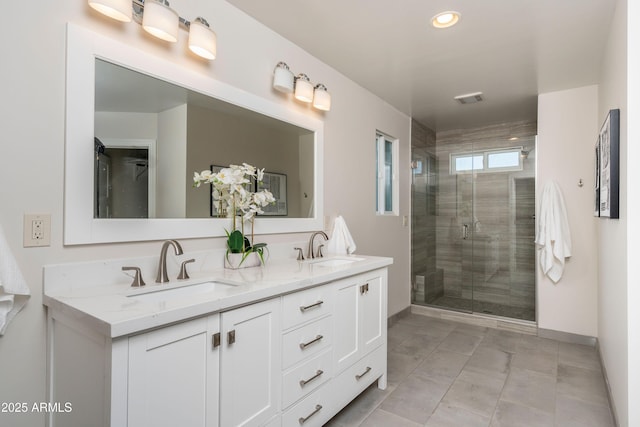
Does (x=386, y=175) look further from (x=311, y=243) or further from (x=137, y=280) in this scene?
(x=137, y=280)

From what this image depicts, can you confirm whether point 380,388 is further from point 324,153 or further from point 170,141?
point 170,141

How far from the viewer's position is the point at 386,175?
12.3ft

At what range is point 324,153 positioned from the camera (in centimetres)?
270

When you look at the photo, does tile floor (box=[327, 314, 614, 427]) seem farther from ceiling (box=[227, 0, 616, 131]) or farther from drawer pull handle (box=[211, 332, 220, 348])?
ceiling (box=[227, 0, 616, 131])

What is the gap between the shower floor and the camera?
3739 millimetres

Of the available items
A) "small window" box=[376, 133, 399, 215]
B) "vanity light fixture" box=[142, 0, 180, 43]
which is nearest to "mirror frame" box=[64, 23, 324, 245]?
"vanity light fixture" box=[142, 0, 180, 43]

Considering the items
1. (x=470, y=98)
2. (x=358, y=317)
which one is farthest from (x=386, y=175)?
(x=358, y=317)

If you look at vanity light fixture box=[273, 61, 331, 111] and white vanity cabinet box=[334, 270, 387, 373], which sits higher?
vanity light fixture box=[273, 61, 331, 111]

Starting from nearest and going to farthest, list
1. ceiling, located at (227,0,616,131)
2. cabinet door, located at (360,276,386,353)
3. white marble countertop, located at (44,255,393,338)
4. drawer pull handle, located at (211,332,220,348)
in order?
white marble countertop, located at (44,255,393,338) < drawer pull handle, located at (211,332,220,348) < ceiling, located at (227,0,616,131) < cabinet door, located at (360,276,386,353)

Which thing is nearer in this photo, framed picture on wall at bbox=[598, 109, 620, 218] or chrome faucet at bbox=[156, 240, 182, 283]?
chrome faucet at bbox=[156, 240, 182, 283]

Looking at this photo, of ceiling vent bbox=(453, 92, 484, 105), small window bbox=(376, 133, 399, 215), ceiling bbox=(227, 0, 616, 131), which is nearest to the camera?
ceiling bbox=(227, 0, 616, 131)

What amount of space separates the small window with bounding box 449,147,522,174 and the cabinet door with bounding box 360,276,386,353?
8.47 ft

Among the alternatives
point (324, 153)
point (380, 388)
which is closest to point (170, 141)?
point (324, 153)

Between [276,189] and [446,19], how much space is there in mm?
1458
